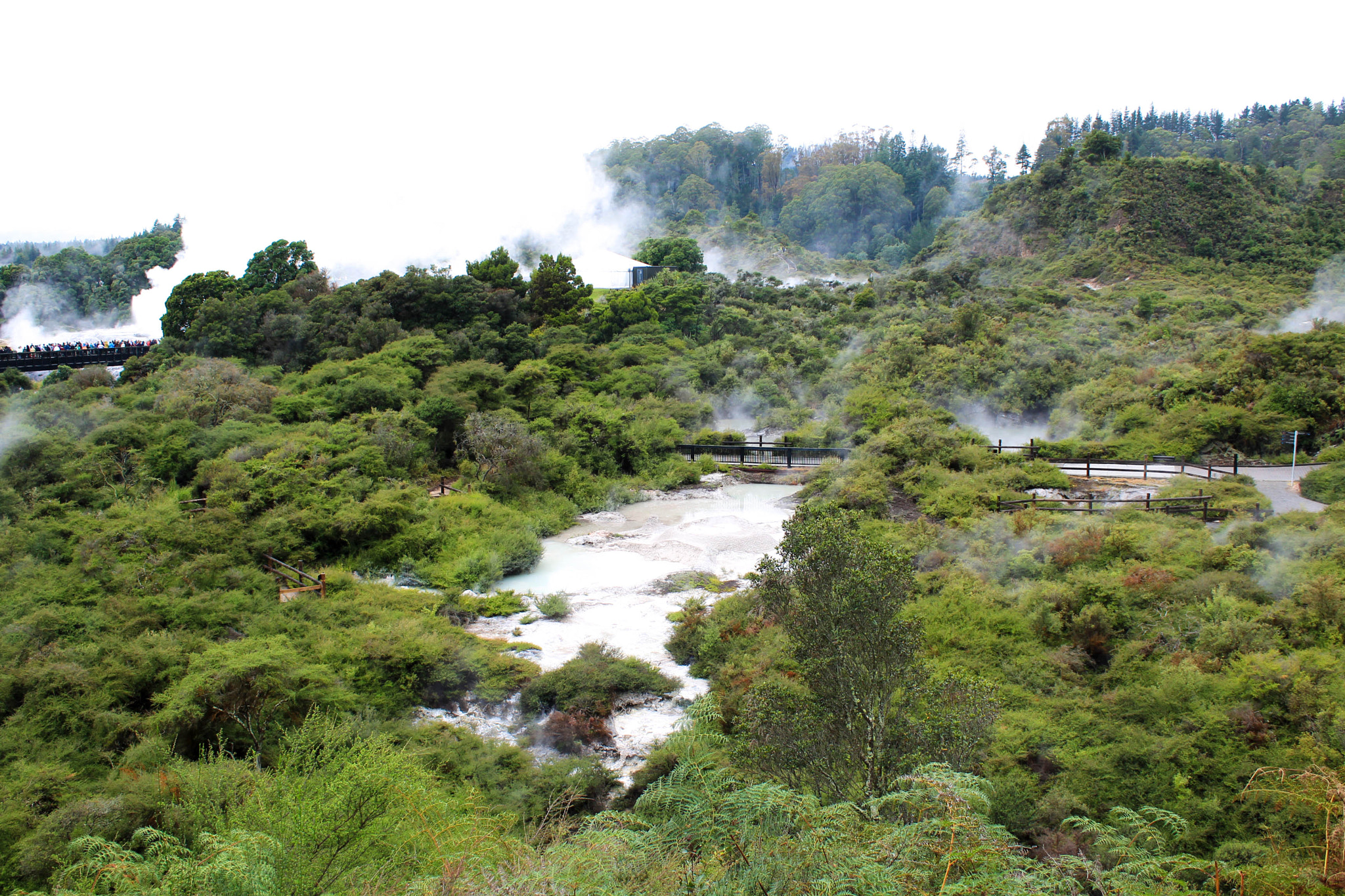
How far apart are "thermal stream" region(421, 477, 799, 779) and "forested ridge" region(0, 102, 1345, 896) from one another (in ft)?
1.60

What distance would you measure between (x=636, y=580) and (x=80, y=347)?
29957 mm

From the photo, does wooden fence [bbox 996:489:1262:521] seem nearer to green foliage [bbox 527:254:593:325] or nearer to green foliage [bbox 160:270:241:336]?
green foliage [bbox 527:254:593:325]

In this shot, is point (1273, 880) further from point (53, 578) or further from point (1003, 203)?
point (1003, 203)

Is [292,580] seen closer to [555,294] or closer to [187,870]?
[187,870]

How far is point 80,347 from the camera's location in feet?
111

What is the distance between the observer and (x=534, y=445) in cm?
2380

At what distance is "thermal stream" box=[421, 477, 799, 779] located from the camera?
12352mm

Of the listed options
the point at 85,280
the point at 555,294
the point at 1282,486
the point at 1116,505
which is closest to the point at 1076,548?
the point at 1116,505

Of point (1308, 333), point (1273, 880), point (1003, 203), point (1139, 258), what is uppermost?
point (1003, 203)

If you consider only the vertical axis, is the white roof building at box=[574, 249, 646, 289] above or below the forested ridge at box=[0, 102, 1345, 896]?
above

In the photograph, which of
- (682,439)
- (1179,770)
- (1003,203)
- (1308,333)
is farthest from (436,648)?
(1003,203)

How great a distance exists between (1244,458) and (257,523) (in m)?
24.8

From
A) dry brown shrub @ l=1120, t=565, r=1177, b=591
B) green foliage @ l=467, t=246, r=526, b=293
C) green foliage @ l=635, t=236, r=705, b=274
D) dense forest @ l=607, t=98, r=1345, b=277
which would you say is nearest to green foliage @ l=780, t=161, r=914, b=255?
dense forest @ l=607, t=98, r=1345, b=277

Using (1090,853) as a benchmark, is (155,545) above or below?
above
